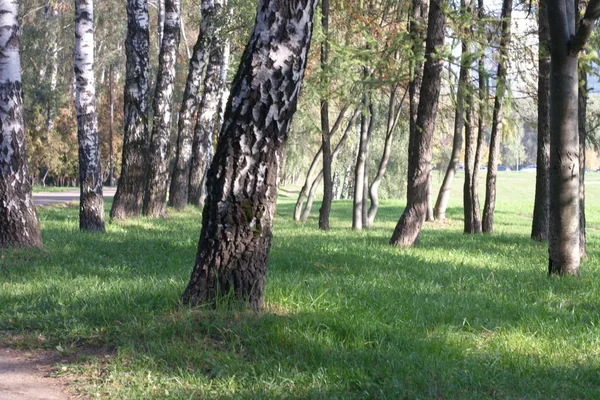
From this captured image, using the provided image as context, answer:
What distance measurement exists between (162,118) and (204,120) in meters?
5.60

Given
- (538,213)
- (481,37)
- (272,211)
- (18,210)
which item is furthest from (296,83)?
(538,213)

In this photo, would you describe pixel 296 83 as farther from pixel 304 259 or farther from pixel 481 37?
pixel 481 37

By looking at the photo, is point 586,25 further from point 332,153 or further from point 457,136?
point 457,136

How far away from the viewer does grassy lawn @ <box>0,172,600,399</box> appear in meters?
4.81

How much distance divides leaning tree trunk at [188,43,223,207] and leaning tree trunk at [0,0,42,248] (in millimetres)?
11482

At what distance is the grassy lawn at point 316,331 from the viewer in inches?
189

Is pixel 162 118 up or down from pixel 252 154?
up

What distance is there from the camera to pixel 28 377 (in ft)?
16.2

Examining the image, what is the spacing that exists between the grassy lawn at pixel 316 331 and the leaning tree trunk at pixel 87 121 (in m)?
3.77

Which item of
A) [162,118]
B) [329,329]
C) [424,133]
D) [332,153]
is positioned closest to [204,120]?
[332,153]

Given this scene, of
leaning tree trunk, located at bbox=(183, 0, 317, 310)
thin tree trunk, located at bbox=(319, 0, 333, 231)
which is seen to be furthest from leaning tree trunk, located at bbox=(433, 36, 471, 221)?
A: leaning tree trunk, located at bbox=(183, 0, 317, 310)

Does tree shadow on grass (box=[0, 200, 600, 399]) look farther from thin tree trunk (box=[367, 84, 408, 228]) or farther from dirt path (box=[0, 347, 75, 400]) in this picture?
thin tree trunk (box=[367, 84, 408, 228])

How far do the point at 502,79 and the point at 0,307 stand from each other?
9.68m

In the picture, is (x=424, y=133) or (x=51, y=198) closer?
(x=424, y=133)
